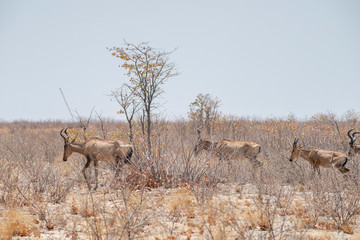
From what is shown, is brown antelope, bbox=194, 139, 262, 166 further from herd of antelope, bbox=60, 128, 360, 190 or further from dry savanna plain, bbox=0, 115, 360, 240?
herd of antelope, bbox=60, 128, 360, 190

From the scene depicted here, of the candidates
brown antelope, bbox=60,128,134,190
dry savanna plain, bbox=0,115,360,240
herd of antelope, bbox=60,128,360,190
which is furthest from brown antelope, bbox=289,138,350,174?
brown antelope, bbox=60,128,134,190

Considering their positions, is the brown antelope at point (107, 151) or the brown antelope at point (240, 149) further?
the brown antelope at point (240, 149)

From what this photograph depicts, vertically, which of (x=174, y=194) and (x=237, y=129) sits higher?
(x=237, y=129)

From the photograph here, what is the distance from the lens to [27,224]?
23.2 feet

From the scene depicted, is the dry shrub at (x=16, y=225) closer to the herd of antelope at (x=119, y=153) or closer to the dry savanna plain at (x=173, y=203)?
the dry savanna plain at (x=173, y=203)

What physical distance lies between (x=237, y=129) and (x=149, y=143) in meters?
14.5

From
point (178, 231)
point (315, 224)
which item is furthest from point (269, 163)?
point (178, 231)

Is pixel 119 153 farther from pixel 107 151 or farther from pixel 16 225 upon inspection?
pixel 16 225

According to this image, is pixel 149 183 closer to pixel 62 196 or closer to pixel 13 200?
pixel 62 196

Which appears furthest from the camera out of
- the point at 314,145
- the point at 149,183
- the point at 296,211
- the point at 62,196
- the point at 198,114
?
the point at 198,114

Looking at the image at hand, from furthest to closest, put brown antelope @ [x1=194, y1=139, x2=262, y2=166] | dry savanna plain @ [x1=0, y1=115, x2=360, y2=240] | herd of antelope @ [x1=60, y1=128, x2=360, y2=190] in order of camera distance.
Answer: brown antelope @ [x1=194, y1=139, x2=262, y2=166], herd of antelope @ [x1=60, y1=128, x2=360, y2=190], dry savanna plain @ [x1=0, y1=115, x2=360, y2=240]

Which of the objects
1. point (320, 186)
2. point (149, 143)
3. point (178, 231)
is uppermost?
point (149, 143)

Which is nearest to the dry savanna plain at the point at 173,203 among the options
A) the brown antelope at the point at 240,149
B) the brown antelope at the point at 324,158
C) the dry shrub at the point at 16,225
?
the dry shrub at the point at 16,225

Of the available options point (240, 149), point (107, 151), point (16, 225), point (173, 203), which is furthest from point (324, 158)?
point (16, 225)
